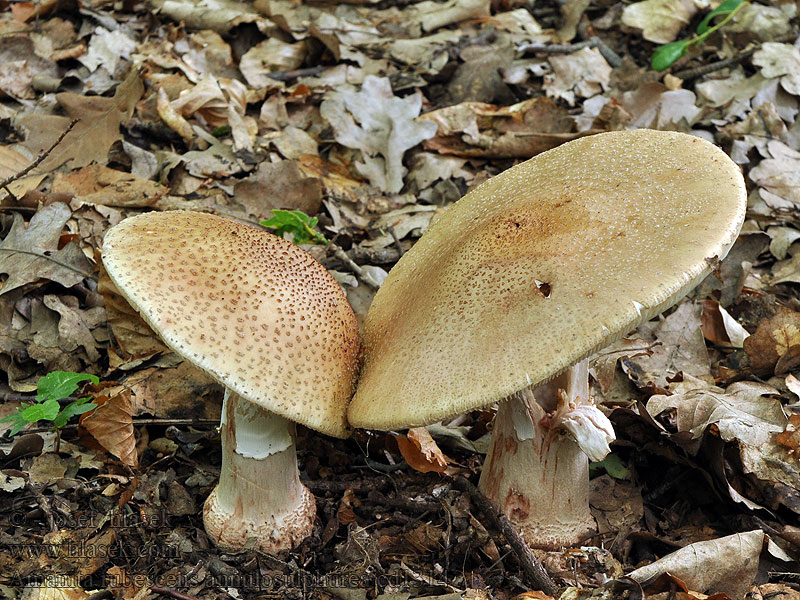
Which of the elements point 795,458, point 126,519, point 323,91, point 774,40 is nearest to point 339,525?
point 126,519

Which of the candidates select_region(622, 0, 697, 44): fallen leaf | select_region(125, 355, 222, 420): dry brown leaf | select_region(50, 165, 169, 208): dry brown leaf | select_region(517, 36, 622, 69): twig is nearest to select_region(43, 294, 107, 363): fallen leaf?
select_region(125, 355, 222, 420): dry brown leaf

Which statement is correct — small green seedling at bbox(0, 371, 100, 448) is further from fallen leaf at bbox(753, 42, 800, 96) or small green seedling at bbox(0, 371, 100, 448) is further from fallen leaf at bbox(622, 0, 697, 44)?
fallen leaf at bbox(622, 0, 697, 44)

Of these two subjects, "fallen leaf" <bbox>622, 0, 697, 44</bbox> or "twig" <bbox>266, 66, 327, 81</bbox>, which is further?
"fallen leaf" <bbox>622, 0, 697, 44</bbox>

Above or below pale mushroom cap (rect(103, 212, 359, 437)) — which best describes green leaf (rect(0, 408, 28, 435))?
below

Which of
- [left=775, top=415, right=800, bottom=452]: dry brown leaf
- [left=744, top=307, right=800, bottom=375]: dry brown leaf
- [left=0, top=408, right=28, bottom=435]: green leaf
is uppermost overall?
[left=0, top=408, right=28, bottom=435]: green leaf

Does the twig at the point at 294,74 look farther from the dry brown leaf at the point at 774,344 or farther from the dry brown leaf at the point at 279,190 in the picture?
the dry brown leaf at the point at 774,344

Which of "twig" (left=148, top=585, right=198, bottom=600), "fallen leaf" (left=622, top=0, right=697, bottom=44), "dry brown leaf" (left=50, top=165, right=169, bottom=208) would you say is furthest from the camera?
"fallen leaf" (left=622, top=0, right=697, bottom=44)

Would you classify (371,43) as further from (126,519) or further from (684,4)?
(126,519)

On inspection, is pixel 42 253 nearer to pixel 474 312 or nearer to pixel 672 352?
pixel 474 312

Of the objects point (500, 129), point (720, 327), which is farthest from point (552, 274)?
point (500, 129)
